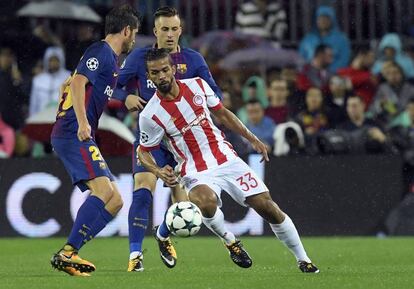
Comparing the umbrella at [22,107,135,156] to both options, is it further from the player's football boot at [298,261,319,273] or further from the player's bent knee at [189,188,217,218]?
the player's football boot at [298,261,319,273]

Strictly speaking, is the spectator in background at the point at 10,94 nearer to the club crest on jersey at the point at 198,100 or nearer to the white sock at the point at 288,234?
the club crest on jersey at the point at 198,100

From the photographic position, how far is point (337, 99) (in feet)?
58.3

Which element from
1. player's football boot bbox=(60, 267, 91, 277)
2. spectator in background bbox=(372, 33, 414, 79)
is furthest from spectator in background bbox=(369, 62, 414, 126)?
player's football boot bbox=(60, 267, 91, 277)

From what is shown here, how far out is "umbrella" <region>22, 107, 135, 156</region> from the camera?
1686 centimetres

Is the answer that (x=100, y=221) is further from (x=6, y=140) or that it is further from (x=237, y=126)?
(x=6, y=140)

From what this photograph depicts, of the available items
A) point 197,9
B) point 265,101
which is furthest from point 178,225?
point 197,9

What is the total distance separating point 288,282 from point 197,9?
1026cm

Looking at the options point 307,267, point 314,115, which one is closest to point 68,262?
point 307,267

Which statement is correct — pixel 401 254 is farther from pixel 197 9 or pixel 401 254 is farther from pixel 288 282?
pixel 197 9

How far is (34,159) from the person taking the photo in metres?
16.3

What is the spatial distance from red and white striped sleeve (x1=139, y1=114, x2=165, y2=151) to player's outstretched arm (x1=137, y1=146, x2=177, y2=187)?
6cm

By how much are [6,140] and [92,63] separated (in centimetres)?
711

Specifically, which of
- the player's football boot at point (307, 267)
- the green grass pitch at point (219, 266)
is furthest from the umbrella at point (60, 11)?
the player's football boot at point (307, 267)

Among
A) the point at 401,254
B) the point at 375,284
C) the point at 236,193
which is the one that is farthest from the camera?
the point at 401,254
